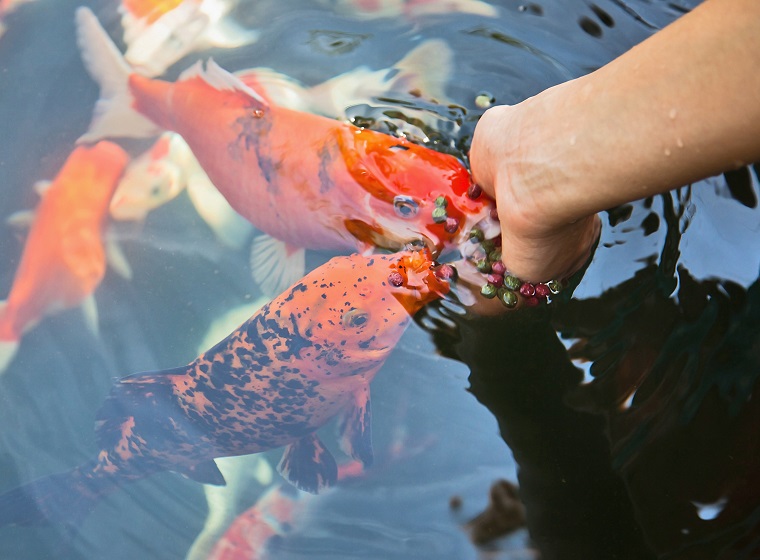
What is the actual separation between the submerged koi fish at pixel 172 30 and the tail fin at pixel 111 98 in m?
0.10

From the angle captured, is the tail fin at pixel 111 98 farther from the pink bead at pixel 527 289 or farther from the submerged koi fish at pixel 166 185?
the pink bead at pixel 527 289

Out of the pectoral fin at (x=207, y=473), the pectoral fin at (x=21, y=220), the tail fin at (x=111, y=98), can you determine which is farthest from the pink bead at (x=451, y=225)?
the pectoral fin at (x=21, y=220)

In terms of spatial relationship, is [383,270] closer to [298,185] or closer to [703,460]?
[298,185]

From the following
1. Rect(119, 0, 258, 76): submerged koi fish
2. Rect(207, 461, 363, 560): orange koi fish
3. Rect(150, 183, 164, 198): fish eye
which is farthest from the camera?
Rect(119, 0, 258, 76): submerged koi fish

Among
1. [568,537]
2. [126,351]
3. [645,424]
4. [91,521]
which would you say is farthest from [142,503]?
[645,424]

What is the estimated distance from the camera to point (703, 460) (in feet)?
6.41

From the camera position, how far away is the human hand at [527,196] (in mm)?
1514

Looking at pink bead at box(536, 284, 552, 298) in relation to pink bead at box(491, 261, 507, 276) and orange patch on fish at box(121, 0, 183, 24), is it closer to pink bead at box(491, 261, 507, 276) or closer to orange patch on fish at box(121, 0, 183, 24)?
pink bead at box(491, 261, 507, 276)

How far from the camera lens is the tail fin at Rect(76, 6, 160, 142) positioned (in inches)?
107

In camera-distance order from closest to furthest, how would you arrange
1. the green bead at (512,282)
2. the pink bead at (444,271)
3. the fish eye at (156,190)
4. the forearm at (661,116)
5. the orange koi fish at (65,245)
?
the forearm at (661,116)
the green bead at (512,282)
the pink bead at (444,271)
the orange koi fish at (65,245)
the fish eye at (156,190)

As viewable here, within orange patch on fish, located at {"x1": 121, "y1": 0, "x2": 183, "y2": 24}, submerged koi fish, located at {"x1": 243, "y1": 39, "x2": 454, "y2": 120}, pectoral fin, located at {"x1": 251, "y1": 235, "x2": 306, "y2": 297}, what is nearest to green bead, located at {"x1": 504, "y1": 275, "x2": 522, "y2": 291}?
pectoral fin, located at {"x1": 251, "y1": 235, "x2": 306, "y2": 297}

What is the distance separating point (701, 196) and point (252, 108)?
1589 millimetres

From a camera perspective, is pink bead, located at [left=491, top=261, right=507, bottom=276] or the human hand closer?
the human hand

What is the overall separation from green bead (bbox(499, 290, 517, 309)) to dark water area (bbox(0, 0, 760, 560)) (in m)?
0.19
